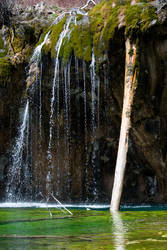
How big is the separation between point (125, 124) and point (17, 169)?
5.63 meters

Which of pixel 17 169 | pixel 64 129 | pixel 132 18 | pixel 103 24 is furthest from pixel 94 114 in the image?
pixel 17 169

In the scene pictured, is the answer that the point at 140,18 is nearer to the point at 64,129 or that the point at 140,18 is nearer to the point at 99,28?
the point at 99,28

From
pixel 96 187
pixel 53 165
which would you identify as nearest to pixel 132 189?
pixel 96 187

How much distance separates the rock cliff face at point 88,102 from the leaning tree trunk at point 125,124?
0.29 m

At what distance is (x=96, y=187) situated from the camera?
40.5 feet

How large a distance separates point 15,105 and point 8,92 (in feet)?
1.64

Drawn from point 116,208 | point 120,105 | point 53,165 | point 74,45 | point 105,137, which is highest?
point 74,45

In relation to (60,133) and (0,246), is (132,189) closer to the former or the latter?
(60,133)

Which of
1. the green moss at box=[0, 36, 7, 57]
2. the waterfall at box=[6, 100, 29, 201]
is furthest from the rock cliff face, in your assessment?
the waterfall at box=[6, 100, 29, 201]

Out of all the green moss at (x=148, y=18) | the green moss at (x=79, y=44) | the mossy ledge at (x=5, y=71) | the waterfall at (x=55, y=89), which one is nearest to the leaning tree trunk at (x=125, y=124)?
the green moss at (x=148, y=18)

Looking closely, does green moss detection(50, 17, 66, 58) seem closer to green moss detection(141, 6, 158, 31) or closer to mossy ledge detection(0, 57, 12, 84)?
mossy ledge detection(0, 57, 12, 84)

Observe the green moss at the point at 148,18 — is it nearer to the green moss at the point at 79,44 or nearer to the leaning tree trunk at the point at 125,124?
the leaning tree trunk at the point at 125,124

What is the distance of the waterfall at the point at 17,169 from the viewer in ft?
41.8

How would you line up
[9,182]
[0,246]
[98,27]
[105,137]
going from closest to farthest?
[0,246] → [98,27] → [105,137] → [9,182]
